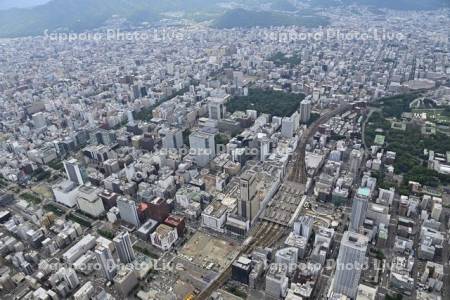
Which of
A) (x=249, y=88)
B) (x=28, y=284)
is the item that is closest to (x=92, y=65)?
(x=249, y=88)

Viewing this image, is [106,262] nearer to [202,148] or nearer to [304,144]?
[202,148]

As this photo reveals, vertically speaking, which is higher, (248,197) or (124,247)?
(248,197)

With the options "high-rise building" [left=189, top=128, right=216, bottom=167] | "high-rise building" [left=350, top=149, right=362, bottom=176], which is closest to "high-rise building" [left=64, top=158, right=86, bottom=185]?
"high-rise building" [left=189, top=128, right=216, bottom=167]

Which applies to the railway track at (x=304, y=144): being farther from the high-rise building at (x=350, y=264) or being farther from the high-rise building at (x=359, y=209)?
the high-rise building at (x=350, y=264)

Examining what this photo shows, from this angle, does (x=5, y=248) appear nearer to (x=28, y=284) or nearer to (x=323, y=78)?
(x=28, y=284)

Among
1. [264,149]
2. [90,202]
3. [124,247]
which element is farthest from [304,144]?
[90,202]

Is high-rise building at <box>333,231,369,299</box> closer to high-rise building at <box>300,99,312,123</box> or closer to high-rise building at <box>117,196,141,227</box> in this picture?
high-rise building at <box>117,196,141,227</box>
